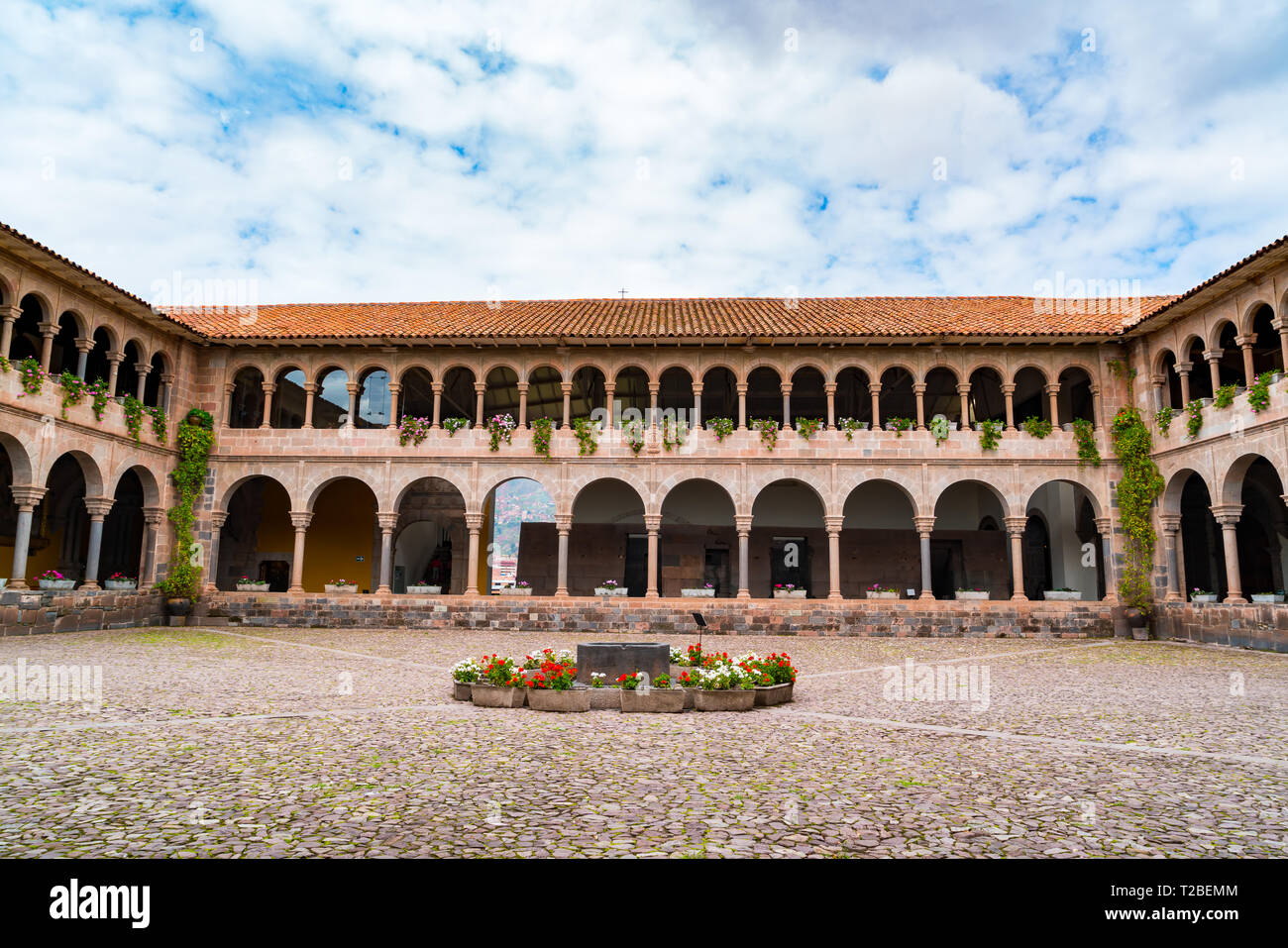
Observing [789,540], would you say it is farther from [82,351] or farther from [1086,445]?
[82,351]

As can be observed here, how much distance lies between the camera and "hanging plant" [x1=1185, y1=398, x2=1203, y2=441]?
1808 centimetres

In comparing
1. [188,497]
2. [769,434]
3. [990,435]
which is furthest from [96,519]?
[990,435]

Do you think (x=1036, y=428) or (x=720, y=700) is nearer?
(x=720, y=700)

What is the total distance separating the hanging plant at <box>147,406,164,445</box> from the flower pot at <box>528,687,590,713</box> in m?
16.9

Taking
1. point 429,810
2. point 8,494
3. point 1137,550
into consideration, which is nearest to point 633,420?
point 1137,550

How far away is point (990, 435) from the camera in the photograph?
20766mm

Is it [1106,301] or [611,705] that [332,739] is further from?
[1106,301]

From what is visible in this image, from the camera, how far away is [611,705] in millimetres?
8586

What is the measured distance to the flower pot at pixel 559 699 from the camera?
839 centimetres

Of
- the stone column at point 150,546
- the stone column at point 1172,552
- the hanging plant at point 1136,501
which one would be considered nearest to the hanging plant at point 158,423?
the stone column at point 150,546

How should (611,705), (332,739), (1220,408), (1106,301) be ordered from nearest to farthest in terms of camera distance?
(332,739) < (611,705) < (1220,408) < (1106,301)

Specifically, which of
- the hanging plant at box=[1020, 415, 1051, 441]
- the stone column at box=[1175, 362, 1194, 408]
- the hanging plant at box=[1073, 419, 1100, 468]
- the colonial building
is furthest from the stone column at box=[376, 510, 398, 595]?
the stone column at box=[1175, 362, 1194, 408]

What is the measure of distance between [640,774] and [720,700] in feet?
9.69

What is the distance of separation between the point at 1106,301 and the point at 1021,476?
721cm
